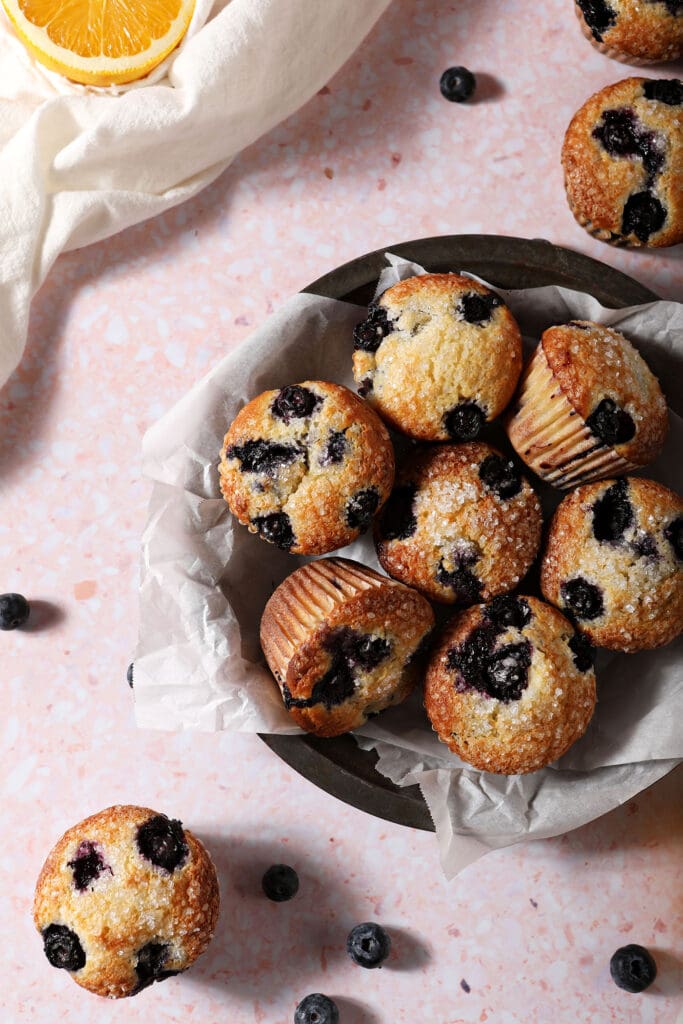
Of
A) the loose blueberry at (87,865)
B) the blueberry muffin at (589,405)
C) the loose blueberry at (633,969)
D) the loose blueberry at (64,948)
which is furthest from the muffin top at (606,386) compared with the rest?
the loose blueberry at (64,948)

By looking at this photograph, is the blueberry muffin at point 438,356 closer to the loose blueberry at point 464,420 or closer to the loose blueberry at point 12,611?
the loose blueberry at point 464,420

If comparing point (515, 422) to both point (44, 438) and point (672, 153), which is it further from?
point (44, 438)

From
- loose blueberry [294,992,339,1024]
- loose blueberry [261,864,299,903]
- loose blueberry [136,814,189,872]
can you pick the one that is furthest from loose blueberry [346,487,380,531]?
loose blueberry [294,992,339,1024]

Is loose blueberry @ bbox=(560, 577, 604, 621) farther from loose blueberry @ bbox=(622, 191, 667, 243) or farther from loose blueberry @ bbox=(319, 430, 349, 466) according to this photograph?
loose blueberry @ bbox=(622, 191, 667, 243)

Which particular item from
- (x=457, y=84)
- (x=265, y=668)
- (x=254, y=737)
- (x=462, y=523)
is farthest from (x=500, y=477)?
(x=457, y=84)

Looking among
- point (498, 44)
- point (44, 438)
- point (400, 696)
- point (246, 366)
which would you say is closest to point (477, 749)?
point (400, 696)

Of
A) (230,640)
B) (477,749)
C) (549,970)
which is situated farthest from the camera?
(549,970)
